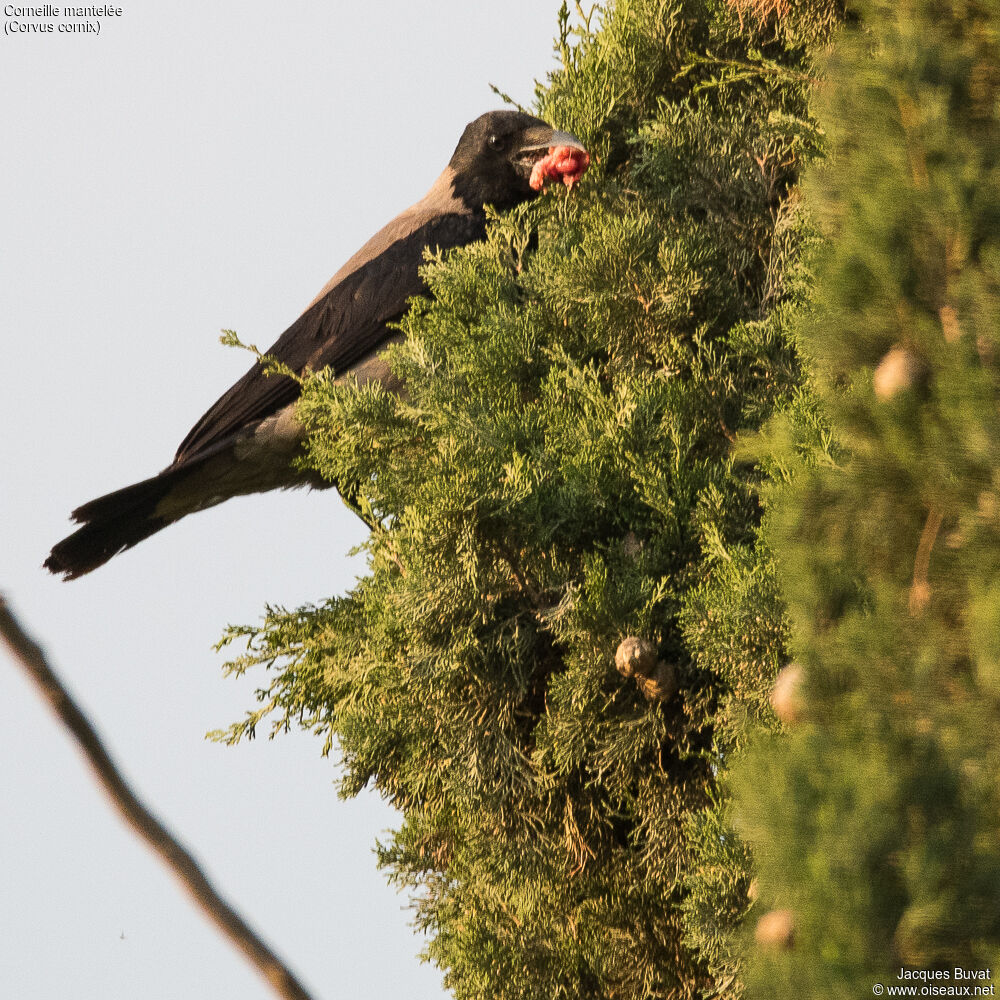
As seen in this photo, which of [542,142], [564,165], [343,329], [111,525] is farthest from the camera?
[343,329]

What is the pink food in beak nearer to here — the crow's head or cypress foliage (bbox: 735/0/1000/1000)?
the crow's head

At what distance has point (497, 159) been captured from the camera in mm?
4324

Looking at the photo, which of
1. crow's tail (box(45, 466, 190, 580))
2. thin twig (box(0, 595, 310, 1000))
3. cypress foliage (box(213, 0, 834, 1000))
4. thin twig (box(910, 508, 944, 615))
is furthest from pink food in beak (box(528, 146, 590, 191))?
thin twig (box(0, 595, 310, 1000))

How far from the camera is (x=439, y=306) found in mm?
2691

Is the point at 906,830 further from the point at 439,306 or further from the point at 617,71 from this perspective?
the point at 617,71

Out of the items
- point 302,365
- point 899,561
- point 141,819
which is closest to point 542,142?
point 302,365

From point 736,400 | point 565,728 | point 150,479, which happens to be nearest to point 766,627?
point 565,728

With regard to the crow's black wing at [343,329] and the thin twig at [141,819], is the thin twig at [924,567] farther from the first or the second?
the crow's black wing at [343,329]

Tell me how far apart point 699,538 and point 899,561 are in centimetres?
102

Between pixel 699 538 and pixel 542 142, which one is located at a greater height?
pixel 542 142

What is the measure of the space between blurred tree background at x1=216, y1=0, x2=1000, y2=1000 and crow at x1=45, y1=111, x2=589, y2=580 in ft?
3.92

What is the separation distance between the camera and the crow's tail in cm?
388

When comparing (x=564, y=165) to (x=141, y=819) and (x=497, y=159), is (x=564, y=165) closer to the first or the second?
(x=497, y=159)

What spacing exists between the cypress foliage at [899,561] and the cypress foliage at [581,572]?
2.43 ft
